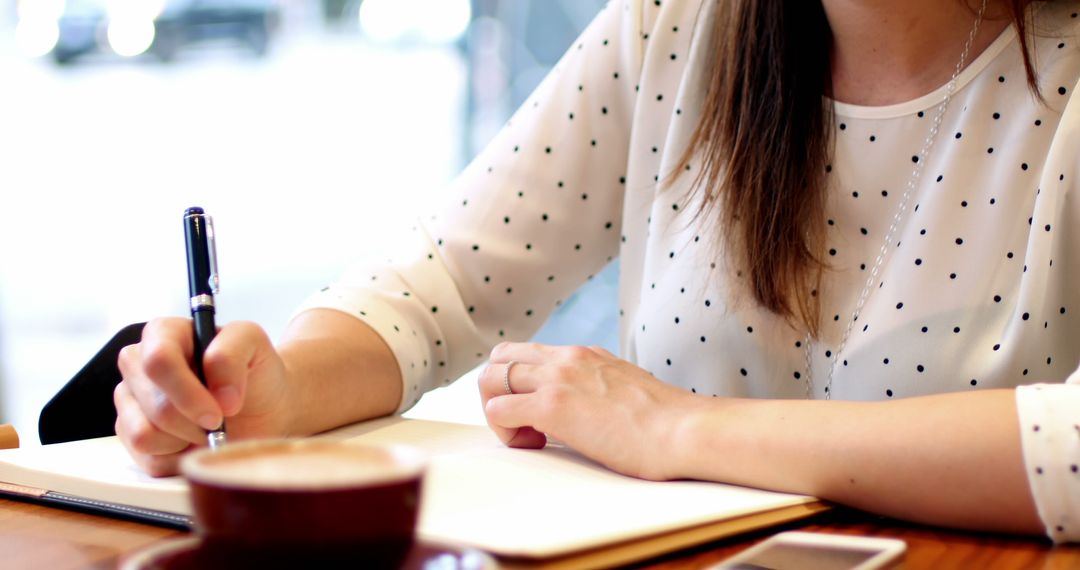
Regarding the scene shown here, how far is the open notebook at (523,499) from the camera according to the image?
468mm

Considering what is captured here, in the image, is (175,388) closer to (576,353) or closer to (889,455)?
(576,353)

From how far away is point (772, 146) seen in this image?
887mm

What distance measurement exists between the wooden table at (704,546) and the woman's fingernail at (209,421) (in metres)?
0.07

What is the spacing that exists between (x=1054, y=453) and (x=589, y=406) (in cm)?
28

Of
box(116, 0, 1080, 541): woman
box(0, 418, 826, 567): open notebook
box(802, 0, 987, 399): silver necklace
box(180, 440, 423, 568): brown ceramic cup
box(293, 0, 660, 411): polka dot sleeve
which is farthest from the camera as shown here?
box(293, 0, 660, 411): polka dot sleeve

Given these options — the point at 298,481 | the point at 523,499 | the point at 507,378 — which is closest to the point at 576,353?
the point at 507,378

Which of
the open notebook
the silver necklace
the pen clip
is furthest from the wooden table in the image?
the silver necklace

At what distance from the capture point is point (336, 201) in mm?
2314

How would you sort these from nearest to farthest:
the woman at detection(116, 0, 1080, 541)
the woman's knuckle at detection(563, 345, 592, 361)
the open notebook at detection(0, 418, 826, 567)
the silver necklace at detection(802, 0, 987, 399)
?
the open notebook at detection(0, 418, 826, 567) → the woman at detection(116, 0, 1080, 541) → the woman's knuckle at detection(563, 345, 592, 361) → the silver necklace at detection(802, 0, 987, 399)

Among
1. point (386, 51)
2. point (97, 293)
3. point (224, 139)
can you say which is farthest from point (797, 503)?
point (97, 293)

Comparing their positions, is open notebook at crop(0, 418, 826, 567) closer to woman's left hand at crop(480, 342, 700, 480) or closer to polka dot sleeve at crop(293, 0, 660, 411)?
woman's left hand at crop(480, 342, 700, 480)

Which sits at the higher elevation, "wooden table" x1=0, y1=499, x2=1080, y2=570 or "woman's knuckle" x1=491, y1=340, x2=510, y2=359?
"woman's knuckle" x1=491, y1=340, x2=510, y2=359

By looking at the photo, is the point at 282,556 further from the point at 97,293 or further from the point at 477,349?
the point at 97,293

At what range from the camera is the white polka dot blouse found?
0.79 m
